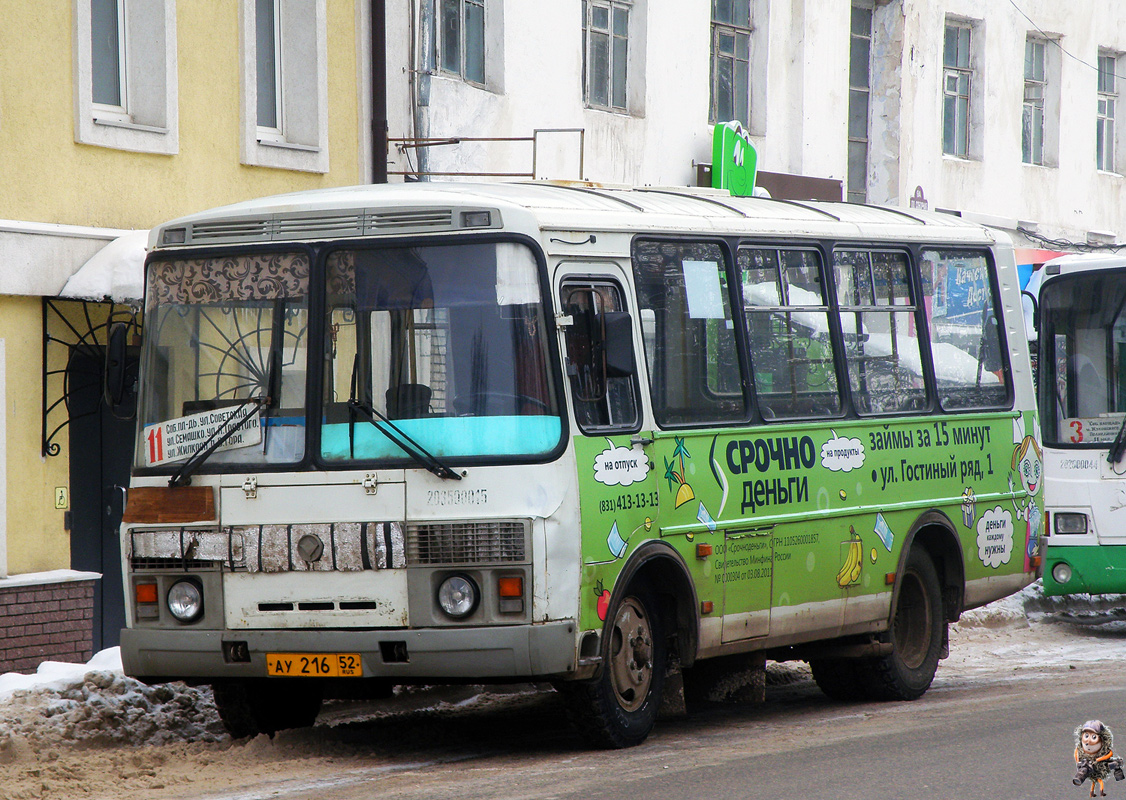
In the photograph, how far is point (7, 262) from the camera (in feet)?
37.1

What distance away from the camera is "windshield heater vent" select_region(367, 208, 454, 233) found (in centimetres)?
805

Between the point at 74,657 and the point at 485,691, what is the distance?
2933mm

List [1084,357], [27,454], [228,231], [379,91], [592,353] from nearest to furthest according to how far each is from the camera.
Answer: [592,353], [228,231], [27,454], [1084,357], [379,91]

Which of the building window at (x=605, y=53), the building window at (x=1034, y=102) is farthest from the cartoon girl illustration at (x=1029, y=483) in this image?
the building window at (x=1034, y=102)

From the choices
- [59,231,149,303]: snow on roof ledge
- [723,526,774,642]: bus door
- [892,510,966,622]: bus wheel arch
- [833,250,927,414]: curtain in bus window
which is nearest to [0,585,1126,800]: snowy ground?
[892,510,966,622]: bus wheel arch

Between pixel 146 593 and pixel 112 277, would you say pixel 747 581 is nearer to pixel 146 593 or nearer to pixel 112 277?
pixel 146 593

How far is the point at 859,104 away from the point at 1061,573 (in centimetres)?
978

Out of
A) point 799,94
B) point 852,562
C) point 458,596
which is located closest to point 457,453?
point 458,596

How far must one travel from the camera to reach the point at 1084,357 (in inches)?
573

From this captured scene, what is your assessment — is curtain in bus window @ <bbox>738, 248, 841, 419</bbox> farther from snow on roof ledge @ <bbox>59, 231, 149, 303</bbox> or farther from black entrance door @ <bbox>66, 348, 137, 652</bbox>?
black entrance door @ <bbox>66, 348, 137, 652</bbox>

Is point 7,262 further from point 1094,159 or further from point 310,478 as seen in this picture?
Result: point 1094,159

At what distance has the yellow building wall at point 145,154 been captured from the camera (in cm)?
1150

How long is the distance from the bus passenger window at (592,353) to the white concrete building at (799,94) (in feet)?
20.4

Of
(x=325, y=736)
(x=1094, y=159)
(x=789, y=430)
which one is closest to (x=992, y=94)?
(x=1094, y=159)
